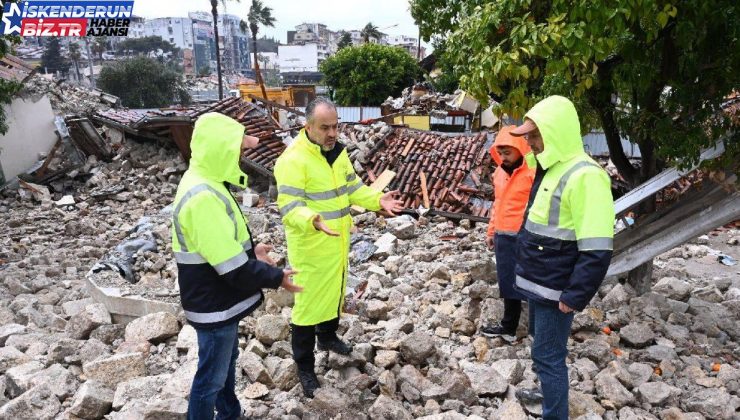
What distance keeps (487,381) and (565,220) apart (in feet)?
4.50

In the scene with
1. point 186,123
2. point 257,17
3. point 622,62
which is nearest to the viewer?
point 622,62

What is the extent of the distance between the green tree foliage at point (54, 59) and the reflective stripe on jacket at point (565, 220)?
199ft

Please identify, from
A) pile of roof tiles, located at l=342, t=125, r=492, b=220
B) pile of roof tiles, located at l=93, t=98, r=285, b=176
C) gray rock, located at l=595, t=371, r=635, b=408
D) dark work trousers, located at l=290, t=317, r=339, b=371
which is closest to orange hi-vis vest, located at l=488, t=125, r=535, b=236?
gray rock, located at l=595, t=371, r=635, b=408

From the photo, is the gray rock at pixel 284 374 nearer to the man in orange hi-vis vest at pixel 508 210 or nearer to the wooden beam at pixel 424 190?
the man in orange hi-vis vest at pixel 508 210

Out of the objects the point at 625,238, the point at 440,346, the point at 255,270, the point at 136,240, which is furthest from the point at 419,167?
the point at 255,270

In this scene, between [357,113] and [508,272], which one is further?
[357,113]

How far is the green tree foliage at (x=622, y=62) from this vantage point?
110 inches

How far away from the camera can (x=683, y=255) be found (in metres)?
7.54

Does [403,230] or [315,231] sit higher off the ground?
[315,231]

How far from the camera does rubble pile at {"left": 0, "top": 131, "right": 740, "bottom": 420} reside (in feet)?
10.0

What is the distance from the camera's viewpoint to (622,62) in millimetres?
3811

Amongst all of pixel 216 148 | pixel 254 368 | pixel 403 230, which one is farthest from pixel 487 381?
pixel 403 230

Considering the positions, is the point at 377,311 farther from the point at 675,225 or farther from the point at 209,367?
the point at 675,225

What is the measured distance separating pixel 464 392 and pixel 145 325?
267 cm
